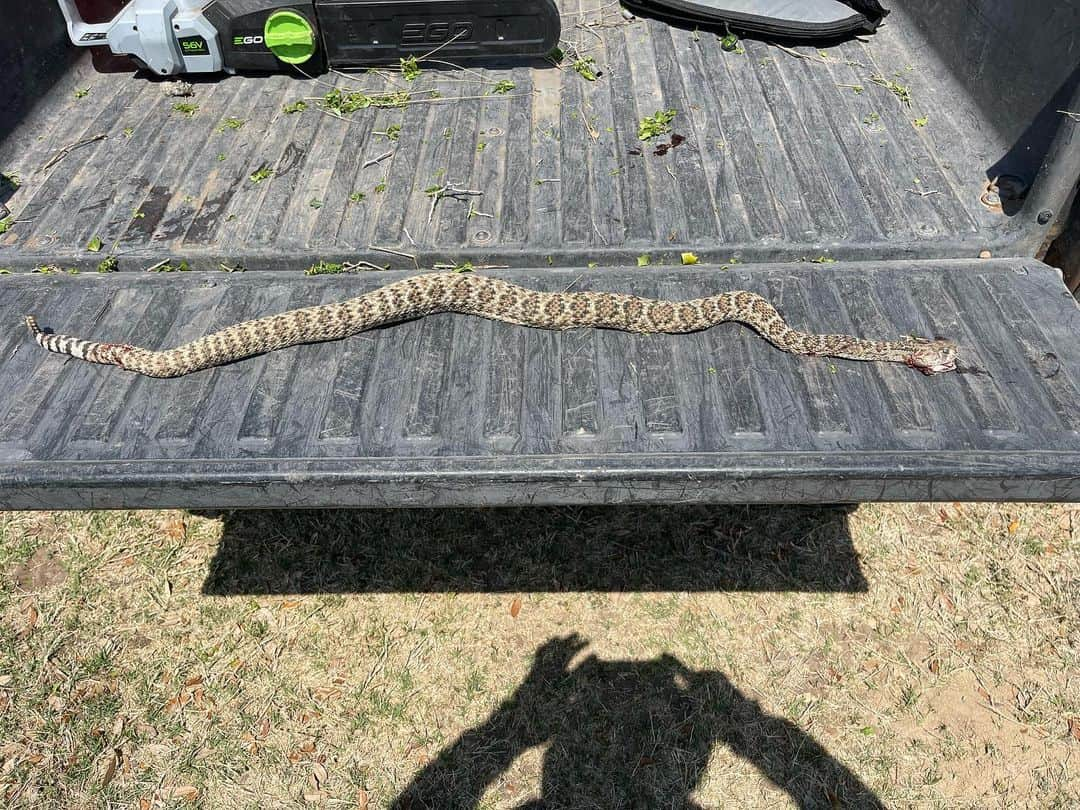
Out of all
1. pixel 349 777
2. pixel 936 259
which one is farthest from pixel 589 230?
pixel 349 777

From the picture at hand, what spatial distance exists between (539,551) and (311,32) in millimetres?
5251

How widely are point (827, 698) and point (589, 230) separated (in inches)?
159

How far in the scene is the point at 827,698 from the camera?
5.50 meters

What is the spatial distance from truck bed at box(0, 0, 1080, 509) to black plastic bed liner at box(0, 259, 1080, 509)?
0.02 meters

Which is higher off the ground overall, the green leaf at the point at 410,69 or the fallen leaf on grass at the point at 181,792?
the green leaf at the point at 410,69

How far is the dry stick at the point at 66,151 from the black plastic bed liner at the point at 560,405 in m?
1.55

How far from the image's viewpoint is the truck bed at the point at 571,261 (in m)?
4.02

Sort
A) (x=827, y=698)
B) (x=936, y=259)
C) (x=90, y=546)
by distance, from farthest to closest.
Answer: (x=90, y=546)
(x=827, y=698)
(x=936, y=259)

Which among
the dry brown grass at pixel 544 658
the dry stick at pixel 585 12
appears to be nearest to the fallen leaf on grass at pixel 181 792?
the dry brown grass at pixel 544 658

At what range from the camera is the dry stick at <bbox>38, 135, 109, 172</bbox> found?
6125 mm

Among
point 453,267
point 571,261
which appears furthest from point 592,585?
point 453,267

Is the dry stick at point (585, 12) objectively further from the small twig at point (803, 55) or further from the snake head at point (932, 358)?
the snake head at point (932, 358)

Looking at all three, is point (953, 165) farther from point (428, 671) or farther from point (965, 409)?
point (428, 671)

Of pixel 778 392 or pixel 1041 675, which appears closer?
pixel 778 392
